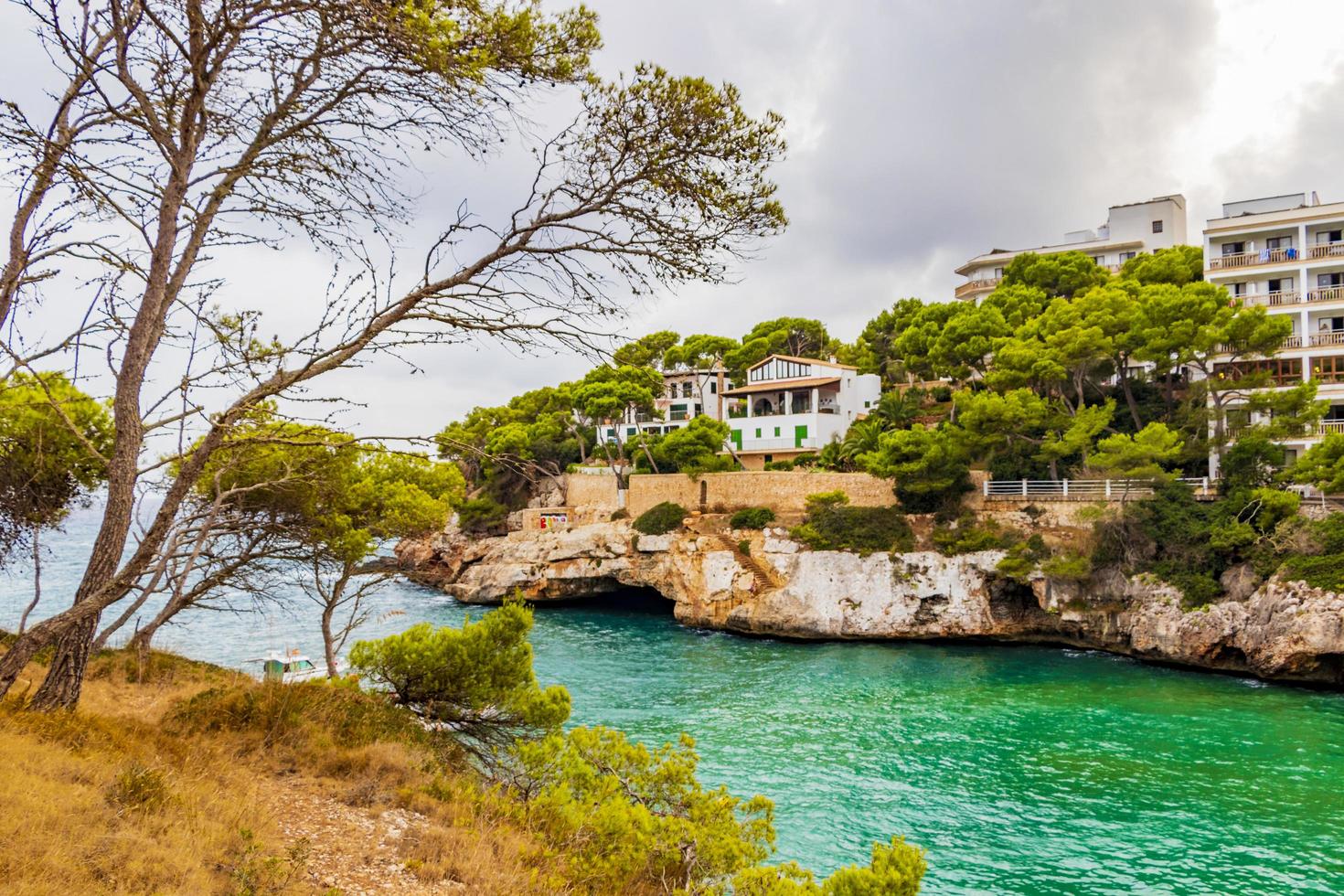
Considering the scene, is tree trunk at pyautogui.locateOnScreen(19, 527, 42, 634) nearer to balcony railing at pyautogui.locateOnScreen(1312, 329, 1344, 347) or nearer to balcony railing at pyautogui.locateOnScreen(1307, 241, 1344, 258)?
balcony railing at pyautogui.locateOnScreen(1312, 329, 1344, 347)

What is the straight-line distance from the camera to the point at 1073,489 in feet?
87.2

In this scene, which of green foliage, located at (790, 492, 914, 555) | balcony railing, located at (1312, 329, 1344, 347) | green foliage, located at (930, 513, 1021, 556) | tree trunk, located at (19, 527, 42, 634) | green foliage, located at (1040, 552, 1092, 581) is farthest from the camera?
green foliage, located at (790, 492, 914, 555)

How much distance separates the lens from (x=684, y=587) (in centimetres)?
3109

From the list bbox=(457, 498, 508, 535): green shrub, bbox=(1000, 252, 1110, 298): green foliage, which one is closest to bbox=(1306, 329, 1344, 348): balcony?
bbox=(1000, 252, 1110, 298): green foliage

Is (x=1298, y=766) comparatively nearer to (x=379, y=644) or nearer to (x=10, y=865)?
(x=379, y=644)

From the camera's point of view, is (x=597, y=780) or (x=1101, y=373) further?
(x=1101, y=373)

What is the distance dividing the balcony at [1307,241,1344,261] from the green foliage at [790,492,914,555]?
56.0 feet

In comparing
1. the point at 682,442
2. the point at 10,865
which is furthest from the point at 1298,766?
the point at 682,442

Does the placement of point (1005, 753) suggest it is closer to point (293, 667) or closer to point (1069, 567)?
point (1069, 567)

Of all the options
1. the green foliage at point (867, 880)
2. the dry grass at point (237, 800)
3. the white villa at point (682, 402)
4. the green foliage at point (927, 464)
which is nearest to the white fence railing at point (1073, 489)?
the green foliage at point (927, 464)

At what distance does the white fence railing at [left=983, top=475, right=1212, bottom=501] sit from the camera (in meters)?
24.7

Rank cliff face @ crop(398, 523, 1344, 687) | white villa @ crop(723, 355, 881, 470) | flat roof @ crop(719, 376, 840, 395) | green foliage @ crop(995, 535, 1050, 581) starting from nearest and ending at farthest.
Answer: cliff face @ crop(398, 523, 1344, 687), green foliage @ crop(995, 535, 1050, 581), white villa @ crop(723, 355, 881, 470), flat roof @ crop(719, 376, 840, 395)

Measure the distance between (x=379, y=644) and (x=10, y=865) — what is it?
617 cm

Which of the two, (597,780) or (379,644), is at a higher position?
(379,644)
